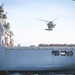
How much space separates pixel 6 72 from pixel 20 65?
2.10 m

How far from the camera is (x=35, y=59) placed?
127ft

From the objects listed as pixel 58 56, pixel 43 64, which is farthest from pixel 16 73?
pixel 58 56

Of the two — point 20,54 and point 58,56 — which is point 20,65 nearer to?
point 20,54

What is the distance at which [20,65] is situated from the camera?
126 ft

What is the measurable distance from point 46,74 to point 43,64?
4.64 ft

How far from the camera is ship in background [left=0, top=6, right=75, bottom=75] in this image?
126ft

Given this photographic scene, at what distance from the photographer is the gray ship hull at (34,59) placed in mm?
38312

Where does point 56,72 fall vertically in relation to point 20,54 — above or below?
below

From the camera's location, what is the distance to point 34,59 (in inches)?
1529

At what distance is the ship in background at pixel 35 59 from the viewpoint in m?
38.3

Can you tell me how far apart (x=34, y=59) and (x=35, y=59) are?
14 centimetres

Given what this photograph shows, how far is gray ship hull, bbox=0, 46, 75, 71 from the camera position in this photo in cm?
3831

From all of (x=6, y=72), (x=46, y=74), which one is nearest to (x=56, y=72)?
(x=46, y=74)

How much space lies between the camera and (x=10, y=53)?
127 ft
